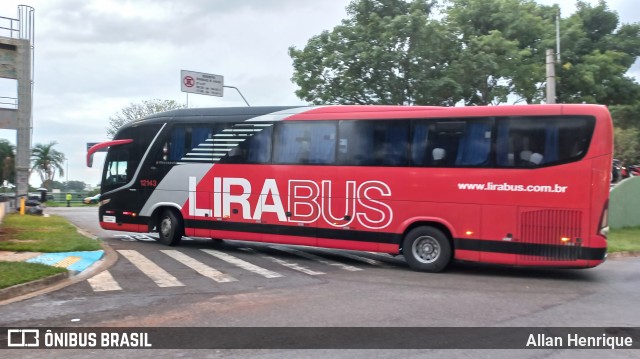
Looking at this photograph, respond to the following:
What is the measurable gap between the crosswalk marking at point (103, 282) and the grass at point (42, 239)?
286 cm

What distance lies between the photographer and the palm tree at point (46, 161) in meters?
59.6

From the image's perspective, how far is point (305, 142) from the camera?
37.8 ft

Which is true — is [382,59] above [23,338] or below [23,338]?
above

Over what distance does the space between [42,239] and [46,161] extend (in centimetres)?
5250

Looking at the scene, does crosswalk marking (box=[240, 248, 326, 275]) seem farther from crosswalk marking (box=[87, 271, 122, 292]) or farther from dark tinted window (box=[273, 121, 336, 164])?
crosswalk marking (box=[87, 271, 122, 292])

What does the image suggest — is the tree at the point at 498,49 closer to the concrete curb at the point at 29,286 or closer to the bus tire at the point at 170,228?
the bus tire at the point at 170,228

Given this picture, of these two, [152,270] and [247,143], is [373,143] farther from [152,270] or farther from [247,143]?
[152,270]

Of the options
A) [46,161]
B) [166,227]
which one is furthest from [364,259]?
[46,161]

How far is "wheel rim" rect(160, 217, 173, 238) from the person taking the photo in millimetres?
13660

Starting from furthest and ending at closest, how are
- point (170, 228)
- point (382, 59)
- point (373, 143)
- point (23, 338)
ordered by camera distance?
1. point (382, 59)
2. point (170, 228)
3. point (373, 143)
4. point (23, 338)

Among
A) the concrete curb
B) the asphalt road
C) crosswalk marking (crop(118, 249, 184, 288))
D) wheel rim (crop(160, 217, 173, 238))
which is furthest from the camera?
wheel rim (crop(160, 217, 173, 238))

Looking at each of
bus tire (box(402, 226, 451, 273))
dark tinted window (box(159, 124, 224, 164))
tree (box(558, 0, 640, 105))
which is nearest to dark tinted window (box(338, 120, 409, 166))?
bus tire (box(402, 226, 451, 273))

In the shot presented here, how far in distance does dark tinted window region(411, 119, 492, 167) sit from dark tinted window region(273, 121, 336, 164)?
184cm

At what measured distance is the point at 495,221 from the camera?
969 centimetres
